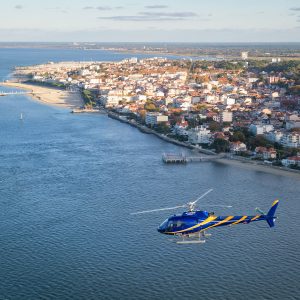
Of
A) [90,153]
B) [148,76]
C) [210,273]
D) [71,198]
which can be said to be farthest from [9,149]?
[148,76]

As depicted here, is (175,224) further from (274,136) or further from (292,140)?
(274,136)

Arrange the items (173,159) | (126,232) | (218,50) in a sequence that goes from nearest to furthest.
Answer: (126,232)
(173,159)
(218,50)

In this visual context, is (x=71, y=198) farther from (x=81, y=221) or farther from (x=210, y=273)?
(x=210, y=273)

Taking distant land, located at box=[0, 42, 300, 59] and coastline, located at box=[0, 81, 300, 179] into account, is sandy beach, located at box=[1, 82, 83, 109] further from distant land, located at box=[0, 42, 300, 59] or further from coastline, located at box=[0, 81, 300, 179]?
distant land, located at box=[0, 42, 300, 59]

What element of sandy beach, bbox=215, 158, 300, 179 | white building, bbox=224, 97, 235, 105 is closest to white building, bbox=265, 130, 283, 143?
sandy beach, bbox=215, 158, 300, 179

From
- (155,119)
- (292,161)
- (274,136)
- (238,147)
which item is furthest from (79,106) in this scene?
(292,161)
